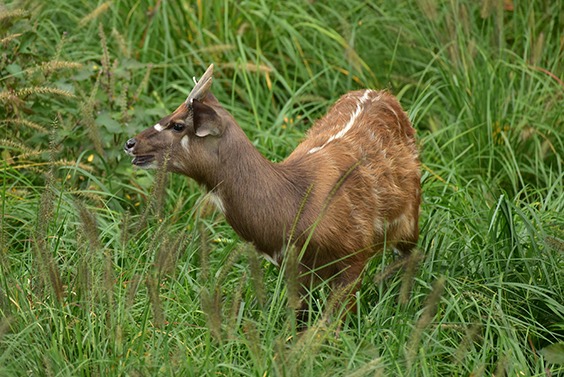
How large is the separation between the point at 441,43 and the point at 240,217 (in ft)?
9.85

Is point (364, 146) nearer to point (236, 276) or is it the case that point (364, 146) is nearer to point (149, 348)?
point (236, 276)

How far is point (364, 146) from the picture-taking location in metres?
5.57

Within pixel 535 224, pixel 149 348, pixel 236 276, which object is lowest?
pixel 535 224

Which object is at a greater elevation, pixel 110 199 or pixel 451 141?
pixel 110 199

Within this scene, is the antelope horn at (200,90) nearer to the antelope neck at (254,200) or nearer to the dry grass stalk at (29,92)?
the antelope neck at (254,200)

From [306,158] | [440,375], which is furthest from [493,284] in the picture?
[306,158]

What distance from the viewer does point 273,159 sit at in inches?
257

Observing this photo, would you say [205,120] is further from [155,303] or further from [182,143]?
[155,303]

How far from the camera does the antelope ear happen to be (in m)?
5.04

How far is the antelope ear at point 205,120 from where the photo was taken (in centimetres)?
504

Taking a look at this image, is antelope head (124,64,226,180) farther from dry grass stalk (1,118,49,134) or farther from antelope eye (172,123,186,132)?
dry grass stalk (1,118,49,134)

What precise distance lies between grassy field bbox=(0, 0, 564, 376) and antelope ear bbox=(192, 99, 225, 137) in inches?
13.3

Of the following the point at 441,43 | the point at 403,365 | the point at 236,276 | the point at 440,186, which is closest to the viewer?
the point at 403,365

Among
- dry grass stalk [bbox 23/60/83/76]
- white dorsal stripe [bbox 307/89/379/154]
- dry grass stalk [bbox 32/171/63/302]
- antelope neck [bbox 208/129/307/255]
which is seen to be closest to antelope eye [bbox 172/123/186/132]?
antelope neck [bbox 208/129/307/255]
